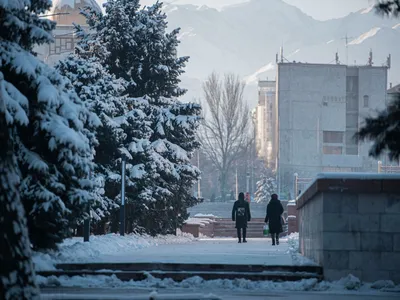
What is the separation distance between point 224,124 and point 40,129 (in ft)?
231

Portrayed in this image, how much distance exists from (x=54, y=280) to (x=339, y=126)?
88372mm

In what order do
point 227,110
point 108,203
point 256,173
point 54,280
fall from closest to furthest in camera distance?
point 54,280
point 108,203
point 227,110
point 256,173

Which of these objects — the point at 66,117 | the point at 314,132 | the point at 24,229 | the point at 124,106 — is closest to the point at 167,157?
the point at 124,106

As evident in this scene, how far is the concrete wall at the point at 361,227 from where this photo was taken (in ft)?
43.2

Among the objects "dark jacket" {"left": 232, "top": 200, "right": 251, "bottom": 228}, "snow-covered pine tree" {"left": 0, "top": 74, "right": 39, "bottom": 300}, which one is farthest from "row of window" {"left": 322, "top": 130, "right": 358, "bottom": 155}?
"snow-covered pine tree" {"left": 0, "top": 74, "right": 39, "bottom": 300}

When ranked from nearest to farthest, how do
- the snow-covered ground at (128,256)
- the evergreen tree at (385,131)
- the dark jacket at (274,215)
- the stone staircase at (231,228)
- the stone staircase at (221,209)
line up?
the evergreen tree at (385,131), the snow-covered ground at (128,256), the dark jacket at (274,215), the stone staircase at (231,228), the stone staircase at (221,209)

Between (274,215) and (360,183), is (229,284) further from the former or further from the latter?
(274,215)

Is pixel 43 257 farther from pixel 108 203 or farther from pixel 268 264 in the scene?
pixel 108 203

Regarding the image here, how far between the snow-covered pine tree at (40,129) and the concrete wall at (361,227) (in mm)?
4232

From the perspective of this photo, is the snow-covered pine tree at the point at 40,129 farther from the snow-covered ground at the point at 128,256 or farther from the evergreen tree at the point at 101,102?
the evergreen tree at the point at 101,102

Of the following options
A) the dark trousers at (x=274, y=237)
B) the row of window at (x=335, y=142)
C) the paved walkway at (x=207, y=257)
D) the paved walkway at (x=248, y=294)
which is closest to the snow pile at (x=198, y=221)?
the dark trousers at (x=274, y=237)

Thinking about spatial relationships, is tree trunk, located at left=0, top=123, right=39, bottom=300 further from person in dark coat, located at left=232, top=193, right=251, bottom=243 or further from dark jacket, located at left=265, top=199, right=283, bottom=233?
person in dark coat, located at left=232, top=193, right=251, bottom=243

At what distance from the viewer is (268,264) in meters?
14.7

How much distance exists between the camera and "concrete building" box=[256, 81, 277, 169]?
426 feet
